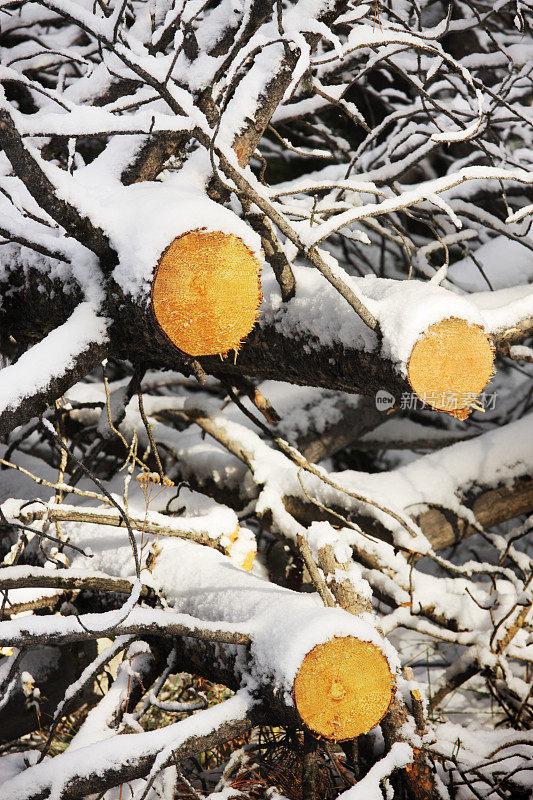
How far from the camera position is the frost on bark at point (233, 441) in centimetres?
147

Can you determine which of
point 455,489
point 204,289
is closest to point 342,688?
point 204,289

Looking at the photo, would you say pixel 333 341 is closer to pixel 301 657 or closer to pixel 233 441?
pixel 301 657

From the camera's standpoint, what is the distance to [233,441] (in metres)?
2.88

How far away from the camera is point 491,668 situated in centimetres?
257

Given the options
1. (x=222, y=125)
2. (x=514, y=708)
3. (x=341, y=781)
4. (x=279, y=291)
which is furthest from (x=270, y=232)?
(x=514, y=708)

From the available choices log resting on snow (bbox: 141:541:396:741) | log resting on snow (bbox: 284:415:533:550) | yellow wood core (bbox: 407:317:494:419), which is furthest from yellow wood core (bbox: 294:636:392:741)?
log resting on snow (bbox: 284:415:533:550)

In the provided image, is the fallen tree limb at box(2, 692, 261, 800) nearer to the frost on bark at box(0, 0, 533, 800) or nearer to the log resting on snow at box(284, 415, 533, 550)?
the frost on bark at box(0, 0, 533, 800)

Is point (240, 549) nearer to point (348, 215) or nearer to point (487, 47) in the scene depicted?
point (348, 215)

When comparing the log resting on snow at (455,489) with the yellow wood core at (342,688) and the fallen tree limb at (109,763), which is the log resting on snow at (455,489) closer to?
the yellow wood core at (342,688)

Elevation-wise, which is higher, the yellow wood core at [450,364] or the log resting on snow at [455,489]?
the yellow wood core at [450,364]

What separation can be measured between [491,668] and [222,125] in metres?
2.26

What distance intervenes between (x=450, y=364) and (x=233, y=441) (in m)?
1.48

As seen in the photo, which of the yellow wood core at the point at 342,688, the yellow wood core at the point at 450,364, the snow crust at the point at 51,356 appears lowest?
the yellow wood core at the point at 342,688

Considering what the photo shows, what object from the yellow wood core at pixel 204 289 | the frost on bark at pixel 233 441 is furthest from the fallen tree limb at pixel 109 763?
the yellow wood core at pixel 204 289
